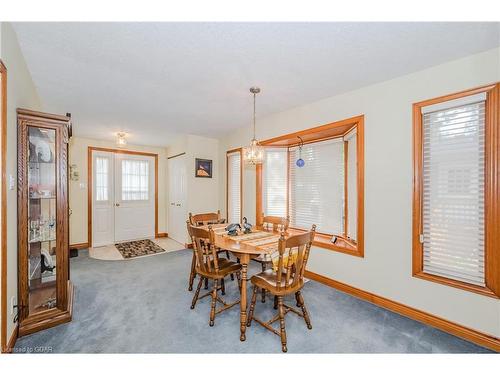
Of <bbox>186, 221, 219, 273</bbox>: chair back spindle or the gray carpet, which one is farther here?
<bbox>186, 221, 219, 273</bbox>: chair back spindle

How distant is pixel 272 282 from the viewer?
6.25 feet

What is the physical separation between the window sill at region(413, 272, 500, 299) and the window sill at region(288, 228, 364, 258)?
0.58m

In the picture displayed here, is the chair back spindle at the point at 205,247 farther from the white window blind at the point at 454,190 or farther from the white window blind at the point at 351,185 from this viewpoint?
the white window blind at the point at 454,190

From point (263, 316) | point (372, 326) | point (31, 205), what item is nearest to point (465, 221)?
point (372, 326)

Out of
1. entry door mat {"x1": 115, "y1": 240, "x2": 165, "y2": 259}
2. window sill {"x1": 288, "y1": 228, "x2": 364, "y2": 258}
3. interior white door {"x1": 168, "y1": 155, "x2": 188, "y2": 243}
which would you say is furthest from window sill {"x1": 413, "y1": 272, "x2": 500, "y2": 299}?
entry door mat {"x1": 115, "y1": 240, "x2": 165, "y2": 259}

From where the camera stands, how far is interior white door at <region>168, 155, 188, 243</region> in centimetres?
483

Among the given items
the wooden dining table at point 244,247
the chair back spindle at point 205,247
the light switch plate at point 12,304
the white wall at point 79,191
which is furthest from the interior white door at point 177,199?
the light switch plate at point 12,304

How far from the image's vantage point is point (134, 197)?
17.7 feet

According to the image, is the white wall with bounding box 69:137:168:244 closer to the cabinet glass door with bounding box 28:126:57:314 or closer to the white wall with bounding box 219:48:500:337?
A: the cabinet glass door with bounding box 28:126:57:314

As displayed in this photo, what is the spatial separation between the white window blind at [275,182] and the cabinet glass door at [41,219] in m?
2.76

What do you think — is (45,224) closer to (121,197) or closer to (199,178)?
(199,178)

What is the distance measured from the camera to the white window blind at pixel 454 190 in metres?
1.83

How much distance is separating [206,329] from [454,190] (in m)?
→ 2.56

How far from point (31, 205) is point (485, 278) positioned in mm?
3905
